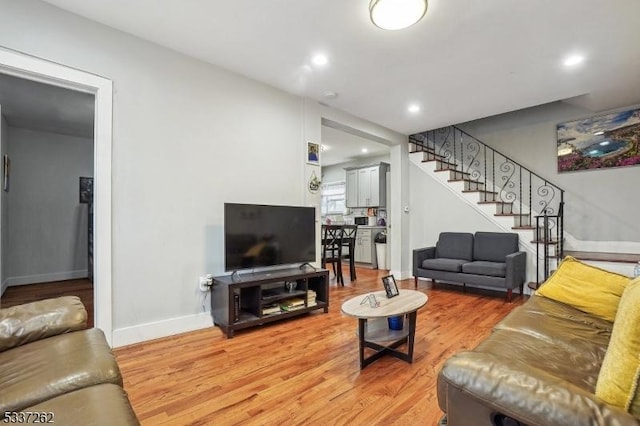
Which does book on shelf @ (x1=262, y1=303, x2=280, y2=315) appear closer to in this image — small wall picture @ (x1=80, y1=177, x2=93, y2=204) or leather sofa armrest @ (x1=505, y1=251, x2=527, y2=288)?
A: leather sofa armrest @ (x1=505, y1=251, x2=527, y2=288)

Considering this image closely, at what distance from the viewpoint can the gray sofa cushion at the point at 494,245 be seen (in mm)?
4613

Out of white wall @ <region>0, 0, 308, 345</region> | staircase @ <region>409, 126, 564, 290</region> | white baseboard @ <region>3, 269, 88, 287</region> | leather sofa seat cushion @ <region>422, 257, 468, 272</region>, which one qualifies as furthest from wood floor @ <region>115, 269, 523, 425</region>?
white baseboard @ <region>3, 269, 88, 287</region>

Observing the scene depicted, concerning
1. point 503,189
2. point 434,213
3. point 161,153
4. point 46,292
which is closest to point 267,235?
point 161,153

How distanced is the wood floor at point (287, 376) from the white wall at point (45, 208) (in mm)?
4104

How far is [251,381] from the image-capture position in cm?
208

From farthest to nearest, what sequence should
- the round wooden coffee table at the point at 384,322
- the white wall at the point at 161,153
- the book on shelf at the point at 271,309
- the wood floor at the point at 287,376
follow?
the book on shelf at the point at 271,309 → the white wall at the point at 161,153 → the round wooden coffee table at the point at 384,322 → the wood floor at the point at 287,376

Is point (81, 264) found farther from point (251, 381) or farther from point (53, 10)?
point (251, 381)

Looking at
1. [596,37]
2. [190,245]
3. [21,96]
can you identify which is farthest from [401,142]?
[21,96]

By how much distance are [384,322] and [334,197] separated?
6.21 meters

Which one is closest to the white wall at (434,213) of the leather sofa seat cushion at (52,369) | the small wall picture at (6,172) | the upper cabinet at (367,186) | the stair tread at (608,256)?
the stair tread at (608,256)

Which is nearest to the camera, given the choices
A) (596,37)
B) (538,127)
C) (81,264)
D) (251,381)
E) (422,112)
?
(251,381)

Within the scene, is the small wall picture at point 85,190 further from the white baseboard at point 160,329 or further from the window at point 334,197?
the window at point 334,197

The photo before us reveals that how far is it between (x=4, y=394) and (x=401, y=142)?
19.2 ft

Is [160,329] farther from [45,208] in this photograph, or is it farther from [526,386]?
[45,208]
